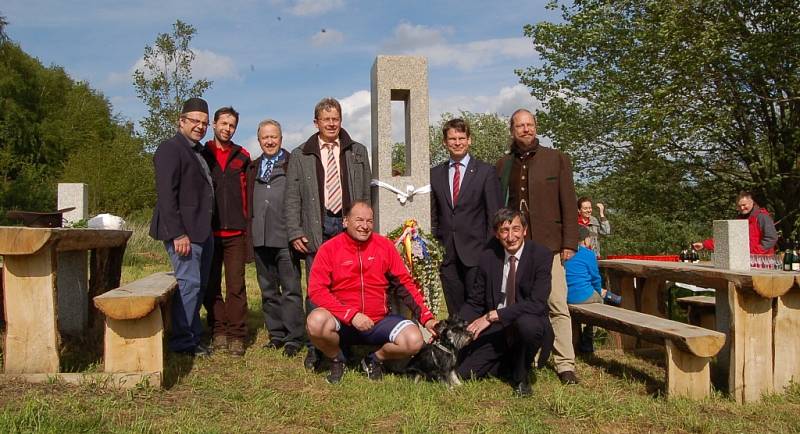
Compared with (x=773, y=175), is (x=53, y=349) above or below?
below

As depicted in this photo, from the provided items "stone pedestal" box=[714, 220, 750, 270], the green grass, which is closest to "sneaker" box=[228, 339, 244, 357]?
the green grass

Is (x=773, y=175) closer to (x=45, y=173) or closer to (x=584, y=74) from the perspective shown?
(x=584, y=74)

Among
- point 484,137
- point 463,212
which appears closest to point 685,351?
point 463,212

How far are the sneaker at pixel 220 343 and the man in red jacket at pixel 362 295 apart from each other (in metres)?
1.44

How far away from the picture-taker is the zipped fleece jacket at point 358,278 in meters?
4.81

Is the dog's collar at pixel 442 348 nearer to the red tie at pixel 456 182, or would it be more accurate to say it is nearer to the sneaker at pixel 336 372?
the sneaker at pixel 336 372

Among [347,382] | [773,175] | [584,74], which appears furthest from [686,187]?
[347,382]

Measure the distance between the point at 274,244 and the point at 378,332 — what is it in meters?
1.35

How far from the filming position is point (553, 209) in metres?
5.02

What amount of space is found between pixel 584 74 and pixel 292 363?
14.2 meters

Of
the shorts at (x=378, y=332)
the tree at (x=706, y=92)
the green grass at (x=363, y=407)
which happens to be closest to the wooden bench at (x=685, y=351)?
the green grass at (x=363, y=407)

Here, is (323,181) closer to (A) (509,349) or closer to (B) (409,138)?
(B) (409,138)

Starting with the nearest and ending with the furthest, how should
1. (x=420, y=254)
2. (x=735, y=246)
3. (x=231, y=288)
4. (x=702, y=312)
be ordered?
(x=735, y=246) < (x=420, y=254) < (x=231, y=288) < (x=702, y=312)

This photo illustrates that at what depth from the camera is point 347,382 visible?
15.4ft
